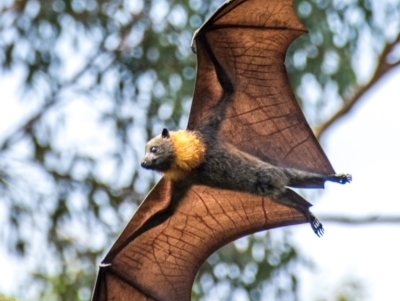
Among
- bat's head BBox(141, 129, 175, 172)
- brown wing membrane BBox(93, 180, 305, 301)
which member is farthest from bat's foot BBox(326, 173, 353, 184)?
bat's head BBox(141, 129, 175, 172)

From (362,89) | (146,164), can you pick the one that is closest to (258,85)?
(146,164)

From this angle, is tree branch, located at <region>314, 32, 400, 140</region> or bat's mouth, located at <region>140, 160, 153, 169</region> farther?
tree branch, located at <region>314, 32, 400, 140</region>

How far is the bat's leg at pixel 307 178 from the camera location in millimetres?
4848

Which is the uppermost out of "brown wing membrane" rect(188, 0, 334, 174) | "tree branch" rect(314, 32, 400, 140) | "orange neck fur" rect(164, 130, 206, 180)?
"tree branch" rect(314, 32, 400, 140)

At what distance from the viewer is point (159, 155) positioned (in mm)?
4773

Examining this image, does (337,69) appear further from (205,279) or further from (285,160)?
(285,160)

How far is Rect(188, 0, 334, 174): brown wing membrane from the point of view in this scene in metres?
4.96

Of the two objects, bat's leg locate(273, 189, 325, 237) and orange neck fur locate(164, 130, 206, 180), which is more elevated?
orange neck fur locate(164, 130, 206, 180)

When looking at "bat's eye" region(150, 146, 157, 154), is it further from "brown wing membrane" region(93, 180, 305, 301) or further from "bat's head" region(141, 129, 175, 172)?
"brown wing membrane" region(93, 180, 305, 301)

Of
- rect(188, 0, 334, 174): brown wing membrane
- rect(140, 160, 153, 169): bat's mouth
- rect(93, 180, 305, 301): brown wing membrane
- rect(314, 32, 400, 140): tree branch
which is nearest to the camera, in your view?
rect(140, 160, 153, 169): bat's mouth

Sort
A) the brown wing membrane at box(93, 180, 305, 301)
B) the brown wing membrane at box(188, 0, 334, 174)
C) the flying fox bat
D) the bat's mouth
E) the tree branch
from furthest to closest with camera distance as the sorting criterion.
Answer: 1. the tree branch
2. the brown wing membrane at box(93, 180, 305, 301)
3. the brown wing membrane at box(188, 0, 334, 174)
4. the flying fox bat
5. the bat's mouth

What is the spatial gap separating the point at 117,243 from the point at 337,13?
5.91m

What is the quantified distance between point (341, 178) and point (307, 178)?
0.60 ft

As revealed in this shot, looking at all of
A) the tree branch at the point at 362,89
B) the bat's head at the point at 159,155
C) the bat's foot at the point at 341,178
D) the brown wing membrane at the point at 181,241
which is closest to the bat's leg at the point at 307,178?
the bat's foot at the point at 341,178
